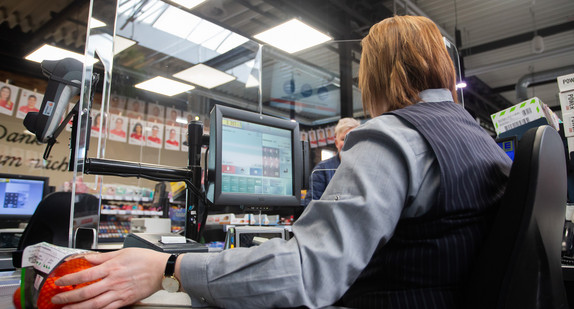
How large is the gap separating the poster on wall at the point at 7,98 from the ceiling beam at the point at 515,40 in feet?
26.3

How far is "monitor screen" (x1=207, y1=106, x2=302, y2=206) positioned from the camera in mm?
1268

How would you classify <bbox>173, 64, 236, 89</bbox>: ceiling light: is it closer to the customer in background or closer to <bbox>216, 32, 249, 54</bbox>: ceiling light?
<bbox>216, 32, 249, 54</bbox>: ceiling light

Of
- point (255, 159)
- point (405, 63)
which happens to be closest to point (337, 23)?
point (255, 159)

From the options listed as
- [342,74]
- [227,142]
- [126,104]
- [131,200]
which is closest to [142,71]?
[126,104]

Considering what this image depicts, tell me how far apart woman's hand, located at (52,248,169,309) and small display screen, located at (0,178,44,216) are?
3.82 meters

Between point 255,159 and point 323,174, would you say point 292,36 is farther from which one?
point 255,159

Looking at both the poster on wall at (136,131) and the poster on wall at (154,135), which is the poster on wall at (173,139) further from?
the poster on wall at (136,131)

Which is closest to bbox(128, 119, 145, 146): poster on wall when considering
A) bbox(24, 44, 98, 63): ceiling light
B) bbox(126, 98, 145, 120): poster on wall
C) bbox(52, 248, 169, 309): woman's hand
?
bbox(126, 98, 145, 120): poster on wall

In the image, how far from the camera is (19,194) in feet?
12.2

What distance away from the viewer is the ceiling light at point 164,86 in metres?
2.46

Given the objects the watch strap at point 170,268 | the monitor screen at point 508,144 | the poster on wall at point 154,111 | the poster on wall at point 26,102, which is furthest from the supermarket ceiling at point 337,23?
the watch strap at point 170,268

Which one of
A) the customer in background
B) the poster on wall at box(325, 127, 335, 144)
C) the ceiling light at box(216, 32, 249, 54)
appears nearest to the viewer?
the ceiling light at box(216, 32, 249, 54)

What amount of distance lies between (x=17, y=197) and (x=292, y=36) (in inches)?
150

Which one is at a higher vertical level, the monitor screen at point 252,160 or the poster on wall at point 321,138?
the poster on wall at point 321,138
